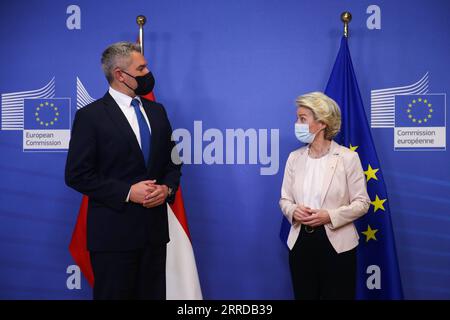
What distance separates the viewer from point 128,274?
2.55 metres

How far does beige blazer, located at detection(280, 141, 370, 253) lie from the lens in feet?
9.27

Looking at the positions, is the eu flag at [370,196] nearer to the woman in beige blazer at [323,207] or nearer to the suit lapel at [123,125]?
the woman in beige blazer at [323,207]

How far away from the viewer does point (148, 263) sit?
8.70ft

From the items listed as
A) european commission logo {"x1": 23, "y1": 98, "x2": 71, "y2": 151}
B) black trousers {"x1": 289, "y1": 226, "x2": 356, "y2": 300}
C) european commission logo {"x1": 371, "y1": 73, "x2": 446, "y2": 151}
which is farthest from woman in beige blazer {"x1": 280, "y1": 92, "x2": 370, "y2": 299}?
european commission logo {"x1": 23, "y1": 98, "x2": 71, "y2": 151}

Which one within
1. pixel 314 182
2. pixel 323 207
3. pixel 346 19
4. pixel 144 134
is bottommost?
pixel 323 207

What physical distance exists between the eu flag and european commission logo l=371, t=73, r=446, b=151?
10.1 inches

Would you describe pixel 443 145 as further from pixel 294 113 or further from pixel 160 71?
pixel 160 71

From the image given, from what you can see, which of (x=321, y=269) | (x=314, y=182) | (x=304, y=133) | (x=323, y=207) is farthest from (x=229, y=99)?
(x=321, y=269)

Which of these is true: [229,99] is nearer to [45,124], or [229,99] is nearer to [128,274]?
[45,124]

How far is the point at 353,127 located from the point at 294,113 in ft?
1.37

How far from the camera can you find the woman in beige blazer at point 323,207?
2820mm

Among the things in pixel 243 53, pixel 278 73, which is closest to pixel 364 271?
pixel 278 73

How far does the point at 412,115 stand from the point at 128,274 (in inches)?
86.1

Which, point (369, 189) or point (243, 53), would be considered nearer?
point (369, 189)
